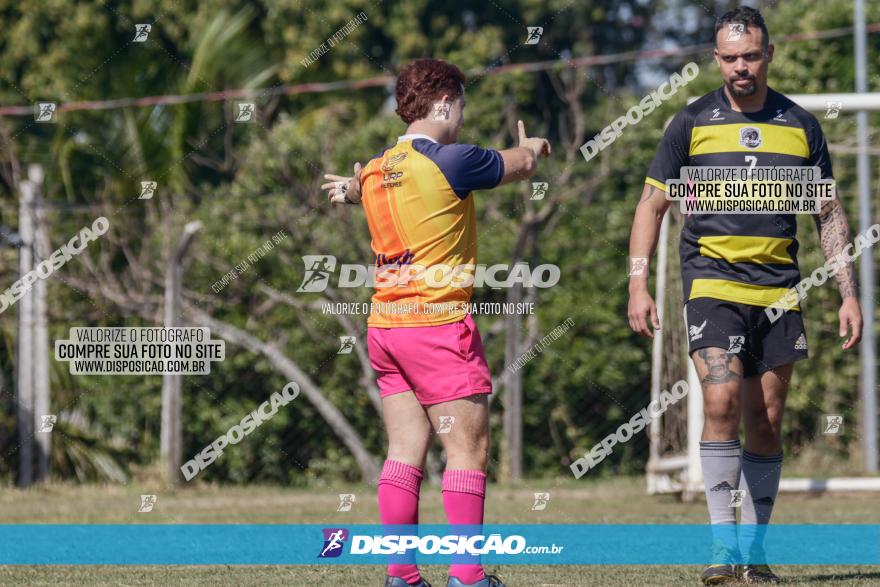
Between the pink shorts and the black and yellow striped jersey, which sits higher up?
the black and yellow striped jersey

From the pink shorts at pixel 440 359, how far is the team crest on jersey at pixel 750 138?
1342mm

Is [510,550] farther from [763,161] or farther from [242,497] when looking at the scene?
[242,497]

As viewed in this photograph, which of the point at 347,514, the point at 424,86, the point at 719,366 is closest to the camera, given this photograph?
the point at 424,86

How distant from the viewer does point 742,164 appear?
16.4ft

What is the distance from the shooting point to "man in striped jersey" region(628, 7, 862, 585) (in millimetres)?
4930

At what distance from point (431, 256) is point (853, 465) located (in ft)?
23.9

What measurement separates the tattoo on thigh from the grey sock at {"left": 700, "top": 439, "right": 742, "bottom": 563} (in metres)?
0.25

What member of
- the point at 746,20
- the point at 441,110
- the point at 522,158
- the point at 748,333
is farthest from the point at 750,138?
the point at 441,110

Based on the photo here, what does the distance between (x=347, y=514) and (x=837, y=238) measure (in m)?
3.86

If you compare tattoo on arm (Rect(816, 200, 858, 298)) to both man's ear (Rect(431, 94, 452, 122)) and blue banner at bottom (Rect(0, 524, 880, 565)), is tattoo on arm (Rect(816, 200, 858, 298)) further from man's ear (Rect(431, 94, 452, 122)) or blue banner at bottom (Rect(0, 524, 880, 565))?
man's ear (Rect(431, 94, 452, 122))
